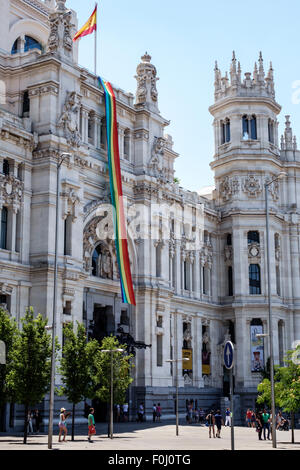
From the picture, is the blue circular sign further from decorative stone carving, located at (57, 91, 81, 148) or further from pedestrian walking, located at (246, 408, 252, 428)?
pedestrian walking, located at (246, 408, 252, 428)

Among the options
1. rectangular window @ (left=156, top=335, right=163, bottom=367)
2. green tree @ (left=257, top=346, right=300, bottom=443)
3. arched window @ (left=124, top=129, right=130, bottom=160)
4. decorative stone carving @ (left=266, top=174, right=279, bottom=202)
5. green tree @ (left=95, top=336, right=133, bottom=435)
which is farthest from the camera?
decorative stone carving @ (left=266, top=174, right=279, bottom=202)

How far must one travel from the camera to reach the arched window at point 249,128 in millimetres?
79188

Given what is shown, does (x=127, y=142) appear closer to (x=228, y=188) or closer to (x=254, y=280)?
(x=228, y=188)

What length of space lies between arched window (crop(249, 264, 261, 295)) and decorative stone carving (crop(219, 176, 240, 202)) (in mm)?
8390

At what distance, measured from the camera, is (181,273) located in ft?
234

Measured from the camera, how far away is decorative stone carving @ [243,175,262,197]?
7731cm

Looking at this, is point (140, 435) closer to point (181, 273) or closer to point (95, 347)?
point (95, 347)

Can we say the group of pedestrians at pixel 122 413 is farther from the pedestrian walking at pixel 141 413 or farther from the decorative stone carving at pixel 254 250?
the decorative stone carving at pixel 254 250

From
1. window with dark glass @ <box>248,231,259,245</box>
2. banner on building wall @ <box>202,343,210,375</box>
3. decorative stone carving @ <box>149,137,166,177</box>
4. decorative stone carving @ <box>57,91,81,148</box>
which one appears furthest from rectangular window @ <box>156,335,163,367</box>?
window with dark glass @ <box>248,231,259,245</box>

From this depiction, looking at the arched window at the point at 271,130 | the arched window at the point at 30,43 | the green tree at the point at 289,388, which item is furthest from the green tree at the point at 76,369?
the arched window at the point at 271,130

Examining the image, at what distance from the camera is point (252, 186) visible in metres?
77.5

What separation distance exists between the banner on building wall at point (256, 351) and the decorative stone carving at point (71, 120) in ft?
106

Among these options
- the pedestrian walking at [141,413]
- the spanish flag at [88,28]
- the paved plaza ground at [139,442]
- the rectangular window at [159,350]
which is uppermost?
the spanish flag at [88,28]
